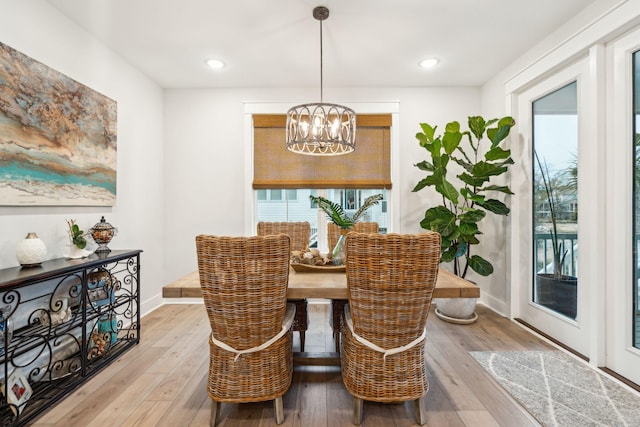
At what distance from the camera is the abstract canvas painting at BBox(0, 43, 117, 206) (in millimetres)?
1870

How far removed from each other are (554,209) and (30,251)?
12.7 feet

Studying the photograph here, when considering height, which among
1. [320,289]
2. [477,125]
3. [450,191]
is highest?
[477,125]

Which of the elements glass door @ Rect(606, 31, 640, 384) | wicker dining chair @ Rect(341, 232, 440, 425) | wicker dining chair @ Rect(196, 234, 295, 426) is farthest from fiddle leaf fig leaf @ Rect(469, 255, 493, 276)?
wicker dining chair @ Rect(196, 234, 295, 426)

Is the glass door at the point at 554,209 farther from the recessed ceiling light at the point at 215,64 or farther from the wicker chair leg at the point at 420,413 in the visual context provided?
the recessed ceiling light at the point at 215,64

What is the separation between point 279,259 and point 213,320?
47 centimetres

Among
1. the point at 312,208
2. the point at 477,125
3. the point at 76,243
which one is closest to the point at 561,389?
the point at 477,125

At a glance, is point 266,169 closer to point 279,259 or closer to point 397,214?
point 397,214

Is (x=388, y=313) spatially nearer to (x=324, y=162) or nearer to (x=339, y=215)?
(x=339, y=215)

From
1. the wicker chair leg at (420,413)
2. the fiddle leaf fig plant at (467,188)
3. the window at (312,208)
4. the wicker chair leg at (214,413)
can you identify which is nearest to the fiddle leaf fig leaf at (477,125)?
the fiddle leaf fig plant at (467,188)

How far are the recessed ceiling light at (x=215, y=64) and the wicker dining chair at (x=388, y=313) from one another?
8.44 ft

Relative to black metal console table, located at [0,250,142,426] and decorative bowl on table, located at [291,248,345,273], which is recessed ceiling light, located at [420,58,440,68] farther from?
black metal console table, located at [0,250,142,426]

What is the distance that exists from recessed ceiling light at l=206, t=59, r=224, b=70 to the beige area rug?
350 cm

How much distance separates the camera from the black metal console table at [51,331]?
5.27 feet

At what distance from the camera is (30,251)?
72.2 inches
